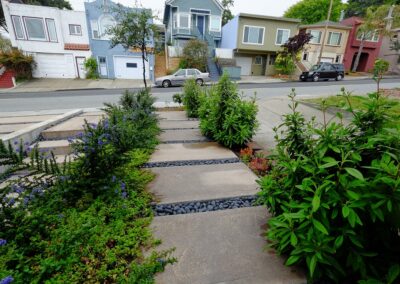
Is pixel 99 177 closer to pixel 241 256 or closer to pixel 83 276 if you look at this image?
pixel 83 276

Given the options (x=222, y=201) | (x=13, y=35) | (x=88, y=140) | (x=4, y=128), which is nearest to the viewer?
(x=88, y=140)

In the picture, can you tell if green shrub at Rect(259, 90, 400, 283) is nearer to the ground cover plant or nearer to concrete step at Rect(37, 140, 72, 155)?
the ground cover plant

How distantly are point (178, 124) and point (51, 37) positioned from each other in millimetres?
18148

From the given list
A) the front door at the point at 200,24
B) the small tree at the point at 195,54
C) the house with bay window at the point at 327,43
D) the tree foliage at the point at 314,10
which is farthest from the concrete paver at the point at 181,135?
the tree foliage at the point at 314,10

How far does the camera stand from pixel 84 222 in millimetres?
1873

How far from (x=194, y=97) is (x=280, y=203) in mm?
5296

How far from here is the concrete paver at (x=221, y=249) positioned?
1619mm

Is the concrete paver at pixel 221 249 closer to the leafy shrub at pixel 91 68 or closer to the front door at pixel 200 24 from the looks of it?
the leafy shrub at pixel 91 68

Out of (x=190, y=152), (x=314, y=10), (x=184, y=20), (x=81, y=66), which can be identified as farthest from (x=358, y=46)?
(x=81, y=66)

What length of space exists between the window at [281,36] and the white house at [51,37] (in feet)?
57.0

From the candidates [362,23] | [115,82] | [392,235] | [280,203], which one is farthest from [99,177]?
[362,23]

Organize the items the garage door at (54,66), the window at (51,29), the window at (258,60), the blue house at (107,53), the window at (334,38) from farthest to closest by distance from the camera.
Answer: the window at (334,38)
the window at (258,60)
the garage door at (54,66)
the blue house at (107,53)
the window at (51,29)

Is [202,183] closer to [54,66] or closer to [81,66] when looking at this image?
[81,66]

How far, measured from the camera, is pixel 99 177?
239 centimetres
